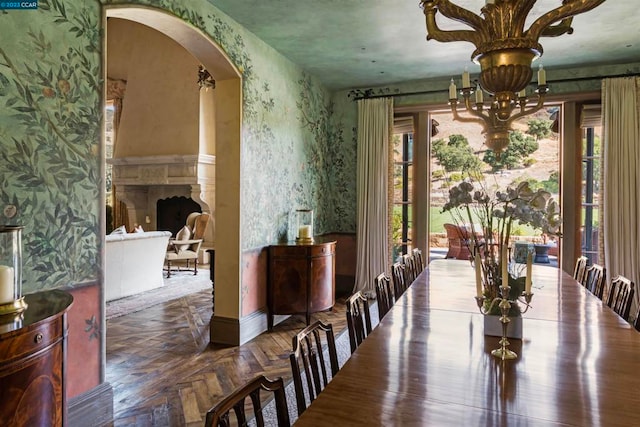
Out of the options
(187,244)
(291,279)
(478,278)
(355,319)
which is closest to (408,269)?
(291,279)

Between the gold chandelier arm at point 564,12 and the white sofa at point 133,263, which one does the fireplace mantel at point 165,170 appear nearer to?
the white sofa at point 133,263

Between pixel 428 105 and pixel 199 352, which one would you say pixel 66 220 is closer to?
pixel 199 352

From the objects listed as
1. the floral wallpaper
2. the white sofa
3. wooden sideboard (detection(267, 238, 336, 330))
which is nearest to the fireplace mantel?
the white sofa

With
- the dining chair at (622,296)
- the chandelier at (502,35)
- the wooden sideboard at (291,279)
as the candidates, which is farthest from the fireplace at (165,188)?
the dining chair at (622,296)

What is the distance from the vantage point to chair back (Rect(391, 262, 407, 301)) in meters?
2.83

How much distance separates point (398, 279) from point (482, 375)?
159 cm

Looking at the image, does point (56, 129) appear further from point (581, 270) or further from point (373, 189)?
point (373, 189)

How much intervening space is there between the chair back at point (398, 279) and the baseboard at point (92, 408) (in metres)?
1.86

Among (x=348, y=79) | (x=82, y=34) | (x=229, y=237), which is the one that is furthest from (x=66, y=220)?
(x=348, y=79)

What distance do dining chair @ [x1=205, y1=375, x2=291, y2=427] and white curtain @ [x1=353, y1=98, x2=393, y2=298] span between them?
177 inches

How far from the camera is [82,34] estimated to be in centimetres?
227

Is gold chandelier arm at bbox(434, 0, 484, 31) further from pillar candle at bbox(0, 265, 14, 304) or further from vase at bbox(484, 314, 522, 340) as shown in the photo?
pillar candle at bbox(0, 265, 14, 304)

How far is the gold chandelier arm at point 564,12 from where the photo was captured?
1.56 m

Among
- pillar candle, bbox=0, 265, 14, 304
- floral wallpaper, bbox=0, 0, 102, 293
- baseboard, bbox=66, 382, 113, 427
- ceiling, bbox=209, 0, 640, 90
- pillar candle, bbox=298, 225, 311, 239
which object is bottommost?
baseboard, bbox=66, 382, 113, 427
